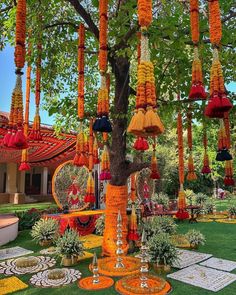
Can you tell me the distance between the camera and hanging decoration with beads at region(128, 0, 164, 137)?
10.2 ft

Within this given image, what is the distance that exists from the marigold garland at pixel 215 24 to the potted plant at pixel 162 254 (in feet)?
16.0

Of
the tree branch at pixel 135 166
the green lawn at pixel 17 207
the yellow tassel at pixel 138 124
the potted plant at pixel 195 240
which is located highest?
the yellow tassel at pixel 138 124

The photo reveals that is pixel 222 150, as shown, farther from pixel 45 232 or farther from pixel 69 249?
pixel 45 232

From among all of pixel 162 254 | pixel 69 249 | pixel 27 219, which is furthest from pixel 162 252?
pixel 27 219

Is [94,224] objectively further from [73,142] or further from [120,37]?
[120,37]

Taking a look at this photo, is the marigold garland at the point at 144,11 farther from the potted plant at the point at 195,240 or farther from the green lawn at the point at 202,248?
the potted plant at the point at 195,240

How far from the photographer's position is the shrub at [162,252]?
22.5 ft

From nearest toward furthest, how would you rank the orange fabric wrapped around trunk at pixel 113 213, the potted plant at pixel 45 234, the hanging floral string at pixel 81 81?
the hanging floral string at pixel 81 81
the orange fabric wrapped around trunk at pixel 113 213
the potted plant at pixel 45 234

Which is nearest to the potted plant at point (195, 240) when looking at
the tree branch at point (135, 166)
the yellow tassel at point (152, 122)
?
the tree branch at point (135, 166)

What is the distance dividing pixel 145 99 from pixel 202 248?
24.2 ft

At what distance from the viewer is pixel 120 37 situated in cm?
579

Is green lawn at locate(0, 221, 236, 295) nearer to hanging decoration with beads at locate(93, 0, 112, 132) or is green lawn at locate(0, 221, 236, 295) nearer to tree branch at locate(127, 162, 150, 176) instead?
tree branch at locate(127, 162, 150, 176)

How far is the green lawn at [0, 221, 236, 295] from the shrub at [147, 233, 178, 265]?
636 mm

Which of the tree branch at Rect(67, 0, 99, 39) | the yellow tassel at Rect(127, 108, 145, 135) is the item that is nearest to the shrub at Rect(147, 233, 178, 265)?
the yellow tassel at Rect(127, 108, 145, 135)
